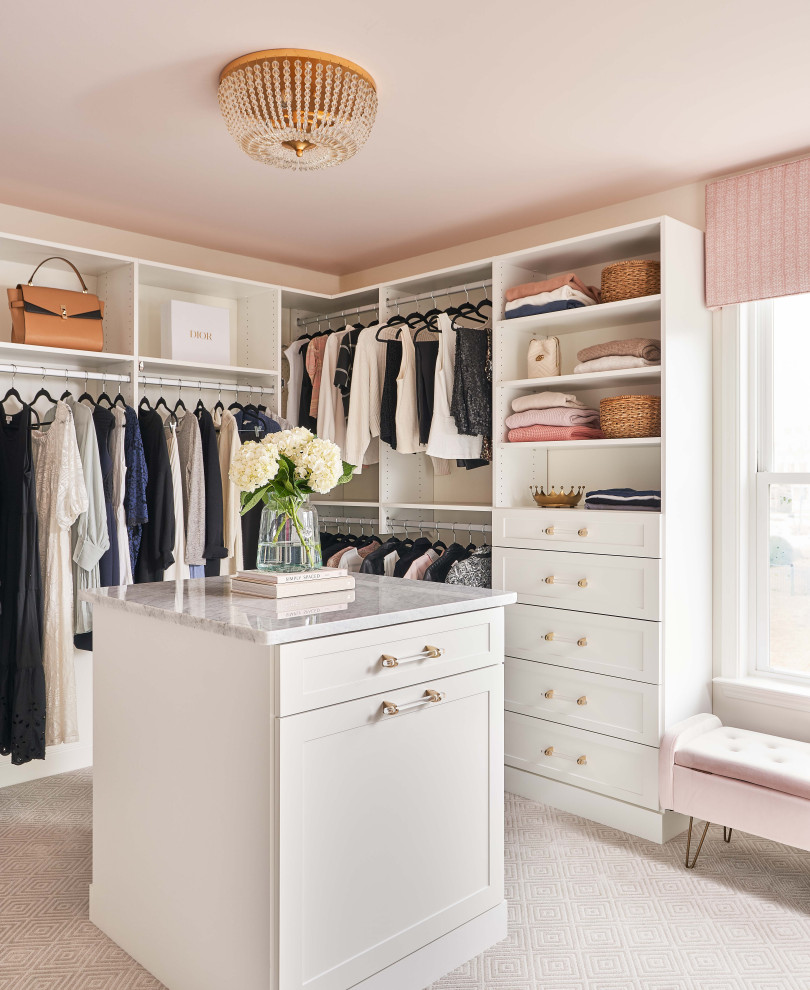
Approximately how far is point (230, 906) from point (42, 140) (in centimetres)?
275

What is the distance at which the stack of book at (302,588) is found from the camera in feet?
6.97

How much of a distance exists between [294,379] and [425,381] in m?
1.03

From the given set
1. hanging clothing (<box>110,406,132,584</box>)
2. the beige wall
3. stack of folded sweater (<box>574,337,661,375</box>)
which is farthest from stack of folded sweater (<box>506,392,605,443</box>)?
hanging clothing (<box>110,406,132,584</box>)

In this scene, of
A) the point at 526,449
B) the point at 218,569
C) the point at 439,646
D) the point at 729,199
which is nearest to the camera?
the point at 439,646

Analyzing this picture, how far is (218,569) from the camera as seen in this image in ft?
13.5

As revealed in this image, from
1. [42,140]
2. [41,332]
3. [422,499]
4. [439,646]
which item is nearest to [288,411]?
[422,499]

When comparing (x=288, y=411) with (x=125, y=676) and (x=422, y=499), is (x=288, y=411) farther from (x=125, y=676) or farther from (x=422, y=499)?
(x=125, y=676)

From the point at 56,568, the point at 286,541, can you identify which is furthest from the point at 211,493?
the point at 286,541

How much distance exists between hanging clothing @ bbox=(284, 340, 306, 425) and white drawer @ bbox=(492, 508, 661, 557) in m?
1.51

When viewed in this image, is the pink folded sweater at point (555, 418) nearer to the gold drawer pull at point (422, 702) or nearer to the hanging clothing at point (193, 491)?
the hanging clothing at point (193, 491)

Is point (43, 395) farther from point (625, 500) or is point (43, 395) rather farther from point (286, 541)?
point (625, 500)

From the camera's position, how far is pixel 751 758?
283cm

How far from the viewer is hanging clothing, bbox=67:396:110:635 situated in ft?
11.3

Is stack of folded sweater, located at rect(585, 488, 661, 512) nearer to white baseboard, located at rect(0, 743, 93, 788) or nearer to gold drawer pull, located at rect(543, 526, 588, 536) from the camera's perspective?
gold drawer pull, located at rect(543, 526, 588, 536)
